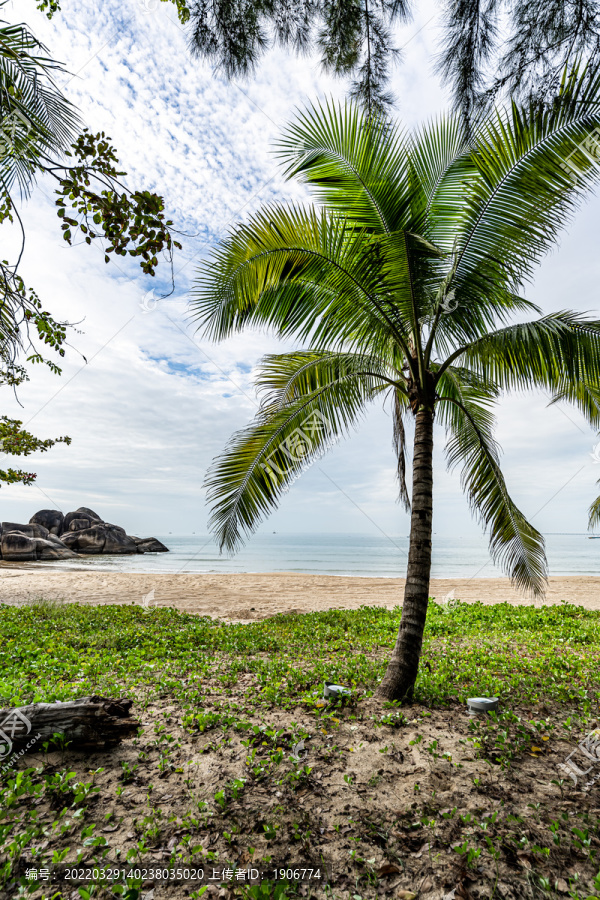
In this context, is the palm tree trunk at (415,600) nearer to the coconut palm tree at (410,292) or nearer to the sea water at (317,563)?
the coconut palm tree at (410,292)

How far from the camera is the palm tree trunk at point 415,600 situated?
14.5ft

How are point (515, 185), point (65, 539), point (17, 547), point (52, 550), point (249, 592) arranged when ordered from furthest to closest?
point (65, 539) → point (52, 550) → point (17, 547) → point (249, 592) → point (515, 185)

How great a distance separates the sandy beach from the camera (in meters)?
13.5

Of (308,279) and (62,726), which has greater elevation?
(308,279)

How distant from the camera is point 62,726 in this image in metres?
3.21

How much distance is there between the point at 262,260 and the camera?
16.2 feet

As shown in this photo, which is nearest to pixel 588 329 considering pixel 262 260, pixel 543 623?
pixel 262 260

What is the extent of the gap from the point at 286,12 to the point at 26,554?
3580 centimetres

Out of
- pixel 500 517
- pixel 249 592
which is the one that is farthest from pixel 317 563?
pixel 500 517

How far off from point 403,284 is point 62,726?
5.06 meters

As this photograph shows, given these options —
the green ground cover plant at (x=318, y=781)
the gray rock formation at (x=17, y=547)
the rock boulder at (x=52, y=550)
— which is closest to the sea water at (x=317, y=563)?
the rock boulder at (x=52, y=550)

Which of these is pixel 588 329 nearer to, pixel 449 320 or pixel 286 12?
pixel 449 320

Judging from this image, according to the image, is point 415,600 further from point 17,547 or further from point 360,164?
point 17,547

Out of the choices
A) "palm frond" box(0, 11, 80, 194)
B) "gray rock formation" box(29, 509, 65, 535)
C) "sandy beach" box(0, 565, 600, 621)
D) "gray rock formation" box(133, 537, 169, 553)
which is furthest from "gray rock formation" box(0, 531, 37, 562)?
"palm frond" box(0, 11, 80, 194)
